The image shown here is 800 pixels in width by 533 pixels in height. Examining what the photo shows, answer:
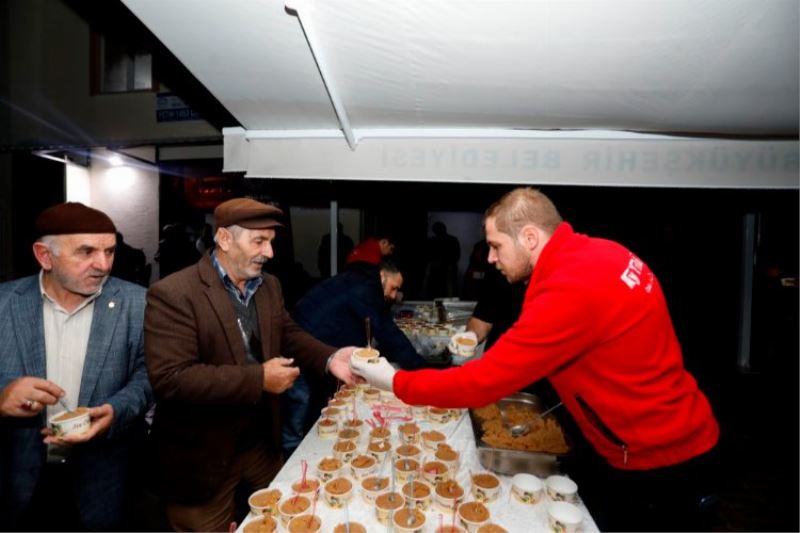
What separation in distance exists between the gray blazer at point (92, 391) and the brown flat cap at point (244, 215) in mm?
669

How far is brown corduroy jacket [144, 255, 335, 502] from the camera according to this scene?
2.03 metres

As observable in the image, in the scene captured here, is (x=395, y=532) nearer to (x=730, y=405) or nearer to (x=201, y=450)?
(x=201, y=450)

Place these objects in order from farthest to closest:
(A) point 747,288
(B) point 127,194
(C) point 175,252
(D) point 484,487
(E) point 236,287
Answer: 1. (B) point 127,194
2. (A) point 747,288
3. (C) point 175,252
4. (E) point 236,287
5. (D) point 484,487

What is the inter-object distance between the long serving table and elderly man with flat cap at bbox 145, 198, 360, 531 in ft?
1.29

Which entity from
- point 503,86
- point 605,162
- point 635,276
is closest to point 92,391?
point 635,276

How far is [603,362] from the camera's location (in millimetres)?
1752

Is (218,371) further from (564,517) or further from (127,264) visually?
(127,264)

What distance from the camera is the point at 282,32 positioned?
2287mm

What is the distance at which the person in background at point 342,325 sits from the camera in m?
3.36

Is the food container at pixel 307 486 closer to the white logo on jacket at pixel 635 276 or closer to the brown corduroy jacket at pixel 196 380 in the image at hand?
the brown corduroy jacket at pixel 196 380

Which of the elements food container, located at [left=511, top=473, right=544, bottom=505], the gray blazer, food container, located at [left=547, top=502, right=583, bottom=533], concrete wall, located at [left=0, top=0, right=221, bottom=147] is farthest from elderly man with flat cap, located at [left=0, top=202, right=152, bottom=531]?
concrete wall, located at [left=0, top=0, right=221, bottom=147]

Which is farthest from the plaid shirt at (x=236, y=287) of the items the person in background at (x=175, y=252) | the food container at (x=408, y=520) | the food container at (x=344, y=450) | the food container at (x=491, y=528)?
the person in background at (x=175, y=252)

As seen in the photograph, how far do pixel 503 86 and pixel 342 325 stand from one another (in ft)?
7.08

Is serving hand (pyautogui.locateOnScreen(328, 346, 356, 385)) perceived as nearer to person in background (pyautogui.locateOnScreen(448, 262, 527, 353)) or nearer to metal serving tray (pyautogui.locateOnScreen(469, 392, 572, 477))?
metal serving tray (pyautogui.locateOnScreen(469, 392, 572, 477))
